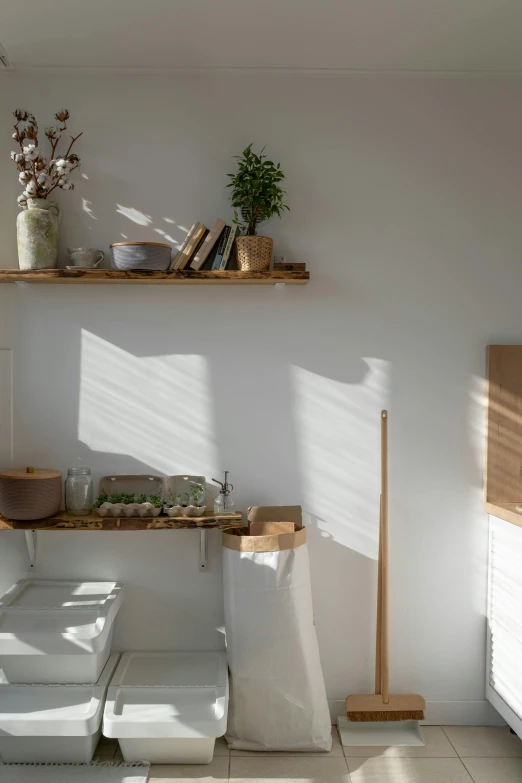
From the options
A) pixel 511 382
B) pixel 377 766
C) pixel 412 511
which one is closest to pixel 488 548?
pixel 412 511

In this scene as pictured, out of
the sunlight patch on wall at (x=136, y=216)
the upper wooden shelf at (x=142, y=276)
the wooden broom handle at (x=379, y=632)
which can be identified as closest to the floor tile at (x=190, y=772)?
the wooden broom handle at (x=379, y=632)

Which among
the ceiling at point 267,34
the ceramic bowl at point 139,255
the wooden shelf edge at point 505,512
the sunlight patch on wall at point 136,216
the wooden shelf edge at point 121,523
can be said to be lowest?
the wooden shelf edge at point 121,523

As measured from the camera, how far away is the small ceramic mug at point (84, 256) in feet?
8.74

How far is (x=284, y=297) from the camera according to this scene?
2.82m

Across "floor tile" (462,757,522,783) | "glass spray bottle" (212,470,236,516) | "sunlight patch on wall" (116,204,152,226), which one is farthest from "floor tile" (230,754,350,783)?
"sunlight patch on wall" (116,204,152,226)

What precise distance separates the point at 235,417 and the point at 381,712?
1.23 m

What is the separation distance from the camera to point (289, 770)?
2.48 meters

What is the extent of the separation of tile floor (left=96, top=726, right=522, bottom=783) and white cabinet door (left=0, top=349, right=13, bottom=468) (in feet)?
3.68

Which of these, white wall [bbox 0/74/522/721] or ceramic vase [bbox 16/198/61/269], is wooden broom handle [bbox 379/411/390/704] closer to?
white wall [bbox 0/74/522/721]

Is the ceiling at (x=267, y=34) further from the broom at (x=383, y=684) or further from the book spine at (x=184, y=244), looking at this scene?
the broom at (x=383, y=684)

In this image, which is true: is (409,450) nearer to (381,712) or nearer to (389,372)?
(389,372)

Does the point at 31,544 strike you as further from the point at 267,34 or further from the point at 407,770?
the point at 267,34

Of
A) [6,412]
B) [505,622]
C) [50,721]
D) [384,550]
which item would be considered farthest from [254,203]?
[50,721]

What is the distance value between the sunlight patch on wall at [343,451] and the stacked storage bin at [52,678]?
0.89 m
